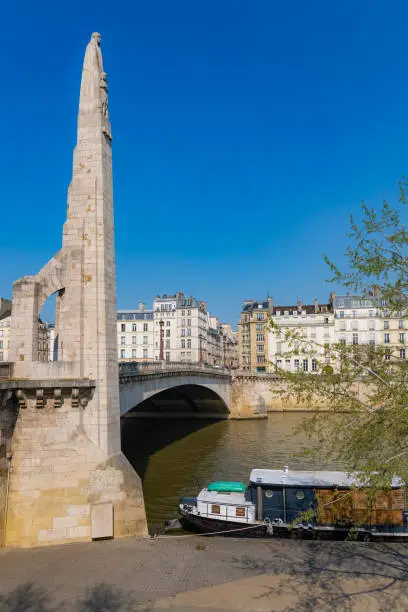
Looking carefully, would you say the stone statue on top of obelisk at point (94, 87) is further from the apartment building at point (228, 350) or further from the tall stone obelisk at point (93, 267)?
the apartment building at point (228, 350)

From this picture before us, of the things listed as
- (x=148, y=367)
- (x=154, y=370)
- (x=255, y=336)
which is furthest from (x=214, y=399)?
(x=255, y=336)

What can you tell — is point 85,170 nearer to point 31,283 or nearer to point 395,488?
point 31,283

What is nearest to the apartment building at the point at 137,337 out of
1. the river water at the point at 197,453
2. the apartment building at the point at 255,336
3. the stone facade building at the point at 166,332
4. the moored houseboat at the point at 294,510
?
the stone facade building at the point at 166,332

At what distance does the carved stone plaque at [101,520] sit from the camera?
17.9 metres

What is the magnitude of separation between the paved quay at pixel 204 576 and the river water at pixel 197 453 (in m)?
6.22

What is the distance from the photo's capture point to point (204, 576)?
15344 millimetres

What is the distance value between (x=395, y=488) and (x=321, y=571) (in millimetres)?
6572

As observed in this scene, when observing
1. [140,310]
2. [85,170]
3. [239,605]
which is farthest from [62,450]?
[140,310]

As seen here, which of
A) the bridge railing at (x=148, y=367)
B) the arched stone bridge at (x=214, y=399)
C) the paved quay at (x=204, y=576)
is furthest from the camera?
the arched stone bridge at (x=214, y=399)

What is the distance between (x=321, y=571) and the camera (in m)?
15.8

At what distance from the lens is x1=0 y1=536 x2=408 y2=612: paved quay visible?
13578 mm

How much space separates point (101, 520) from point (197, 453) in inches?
990

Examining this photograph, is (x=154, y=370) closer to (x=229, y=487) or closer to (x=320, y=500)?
(x=229, y=487)

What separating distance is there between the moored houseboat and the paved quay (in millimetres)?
2172
